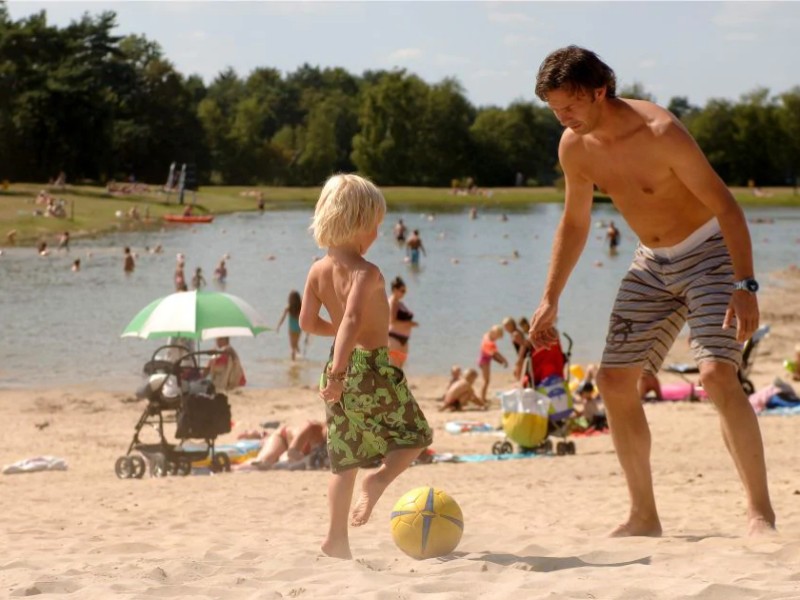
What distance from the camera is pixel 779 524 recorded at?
585 cm

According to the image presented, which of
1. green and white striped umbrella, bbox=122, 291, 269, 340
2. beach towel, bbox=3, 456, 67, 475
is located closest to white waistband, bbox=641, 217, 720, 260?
beach towel, bbox=3, 456, 67, 475

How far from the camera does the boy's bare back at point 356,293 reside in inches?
191

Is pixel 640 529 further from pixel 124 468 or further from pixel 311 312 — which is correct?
pixel 124 468

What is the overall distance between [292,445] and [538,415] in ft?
6.81

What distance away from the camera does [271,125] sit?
144250 millimetres

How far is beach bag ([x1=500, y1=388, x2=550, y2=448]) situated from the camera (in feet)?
35.7

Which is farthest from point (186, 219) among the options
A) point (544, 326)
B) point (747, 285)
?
point (747, 285)

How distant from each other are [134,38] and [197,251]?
71.5 m

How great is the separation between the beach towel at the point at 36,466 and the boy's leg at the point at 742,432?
6.66 meters

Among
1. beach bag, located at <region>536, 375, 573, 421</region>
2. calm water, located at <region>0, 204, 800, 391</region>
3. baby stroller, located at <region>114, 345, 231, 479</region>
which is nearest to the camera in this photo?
baby stroller, located at <region>114, 345, 231, 479</region>

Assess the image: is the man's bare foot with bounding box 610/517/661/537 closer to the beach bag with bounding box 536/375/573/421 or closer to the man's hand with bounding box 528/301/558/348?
the man's hand with bounding box 528/301/558/348

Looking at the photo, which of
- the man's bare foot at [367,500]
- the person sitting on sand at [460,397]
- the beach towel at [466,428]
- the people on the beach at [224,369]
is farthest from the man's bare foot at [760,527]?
the people on the beach at [224,369]

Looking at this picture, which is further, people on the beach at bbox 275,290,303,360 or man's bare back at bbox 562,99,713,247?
people on the beach at bbox 275,290,303,360

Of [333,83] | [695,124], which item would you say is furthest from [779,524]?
[333,83]
